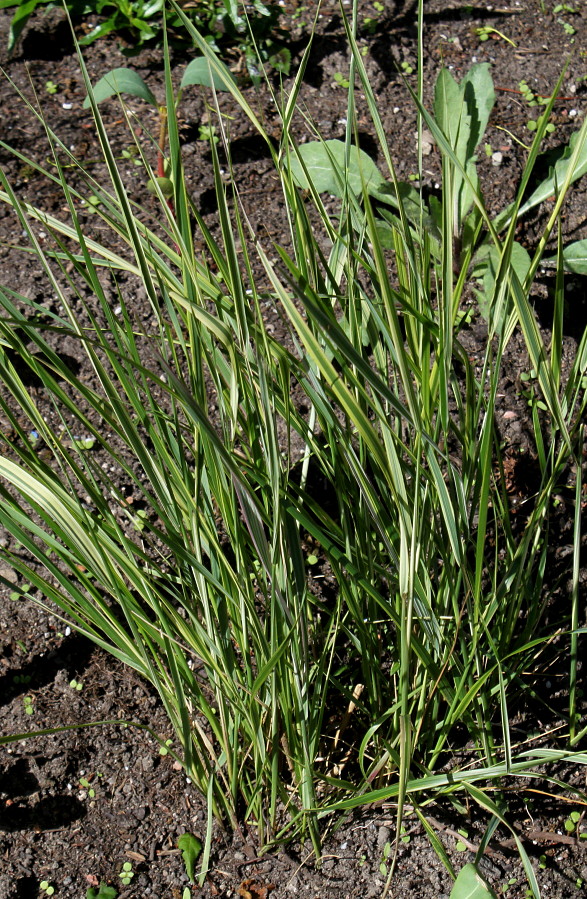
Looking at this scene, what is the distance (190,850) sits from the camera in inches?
39.7

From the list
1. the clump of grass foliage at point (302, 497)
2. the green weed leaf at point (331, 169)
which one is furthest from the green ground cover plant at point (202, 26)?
the clump of grass foliage at point (302, 497)

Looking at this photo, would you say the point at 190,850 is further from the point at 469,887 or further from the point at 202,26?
the point at 202,26

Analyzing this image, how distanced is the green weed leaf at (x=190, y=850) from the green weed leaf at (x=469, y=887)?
1.09 ft

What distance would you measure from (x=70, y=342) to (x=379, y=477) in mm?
800

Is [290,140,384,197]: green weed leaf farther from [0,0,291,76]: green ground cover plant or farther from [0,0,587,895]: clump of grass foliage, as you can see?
[0,0,587,895]: clump of grass foliage

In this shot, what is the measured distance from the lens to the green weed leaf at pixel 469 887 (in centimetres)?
84

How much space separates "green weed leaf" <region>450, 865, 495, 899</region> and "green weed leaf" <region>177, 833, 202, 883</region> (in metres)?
0.33

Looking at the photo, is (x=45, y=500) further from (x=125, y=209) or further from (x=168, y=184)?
(x=168, y=184)

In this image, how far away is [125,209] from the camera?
630 millimetres

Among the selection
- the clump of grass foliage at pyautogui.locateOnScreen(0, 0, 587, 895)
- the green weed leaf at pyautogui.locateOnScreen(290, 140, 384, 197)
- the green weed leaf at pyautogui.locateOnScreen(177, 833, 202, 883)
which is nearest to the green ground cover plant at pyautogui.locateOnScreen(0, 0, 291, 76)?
the green weed leaf at pyautogui.locateOnScreen(290, 140, 384, 197)

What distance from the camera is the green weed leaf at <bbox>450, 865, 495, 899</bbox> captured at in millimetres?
838

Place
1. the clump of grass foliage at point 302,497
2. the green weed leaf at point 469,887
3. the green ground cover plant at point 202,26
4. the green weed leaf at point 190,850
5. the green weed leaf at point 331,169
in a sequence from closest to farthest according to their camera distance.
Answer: the clump of grass foliage at point 302,497 → the green weed leaf at point 469,887 → the green weed leaf at point 190,850 → the green weed leaf at point 331,169 → the green ground cover plant at point 202,26

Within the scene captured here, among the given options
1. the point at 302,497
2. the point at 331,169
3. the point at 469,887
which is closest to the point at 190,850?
the point at 469,887

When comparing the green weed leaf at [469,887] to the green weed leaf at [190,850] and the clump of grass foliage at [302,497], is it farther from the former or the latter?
the green weed leaf at [190,850]
